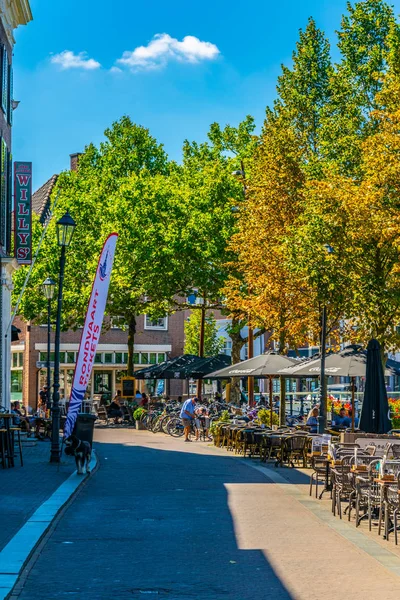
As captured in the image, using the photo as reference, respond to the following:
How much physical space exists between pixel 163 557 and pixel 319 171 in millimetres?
20058

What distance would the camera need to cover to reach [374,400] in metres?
20.6

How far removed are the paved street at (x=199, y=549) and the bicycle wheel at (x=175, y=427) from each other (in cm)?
1955

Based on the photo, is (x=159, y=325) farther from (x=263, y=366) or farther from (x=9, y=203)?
(x=263, y=366)

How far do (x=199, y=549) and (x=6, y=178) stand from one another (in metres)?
21.5

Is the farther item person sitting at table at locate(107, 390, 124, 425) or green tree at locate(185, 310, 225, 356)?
green tree at locate(185, 310, 225, 356)

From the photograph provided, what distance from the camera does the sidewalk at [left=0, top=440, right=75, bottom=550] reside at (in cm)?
1322

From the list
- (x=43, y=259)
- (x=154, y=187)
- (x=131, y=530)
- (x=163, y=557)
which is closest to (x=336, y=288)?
(x=131, y=530)

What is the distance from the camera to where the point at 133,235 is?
4688 centimetres

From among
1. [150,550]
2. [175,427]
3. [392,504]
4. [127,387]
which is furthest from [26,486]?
[127,387]

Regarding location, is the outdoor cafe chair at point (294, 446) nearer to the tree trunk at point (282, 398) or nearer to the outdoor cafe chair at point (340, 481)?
the tree trunk at point (282, 398)

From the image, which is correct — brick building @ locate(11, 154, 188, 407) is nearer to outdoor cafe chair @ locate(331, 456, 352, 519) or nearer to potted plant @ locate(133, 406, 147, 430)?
potted plant @ locate(133, 406, 147, 430)

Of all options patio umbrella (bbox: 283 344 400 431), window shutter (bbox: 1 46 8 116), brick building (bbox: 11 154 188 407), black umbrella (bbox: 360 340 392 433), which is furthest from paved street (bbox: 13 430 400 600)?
brick building (bbox: 11 154 188 407)

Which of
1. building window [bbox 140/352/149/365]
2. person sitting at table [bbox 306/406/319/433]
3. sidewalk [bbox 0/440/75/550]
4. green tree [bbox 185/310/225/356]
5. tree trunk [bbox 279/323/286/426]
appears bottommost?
sidewalk [bbox 0/440/75/550]

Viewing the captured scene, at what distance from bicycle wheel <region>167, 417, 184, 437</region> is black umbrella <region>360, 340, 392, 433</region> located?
19.4 metres
